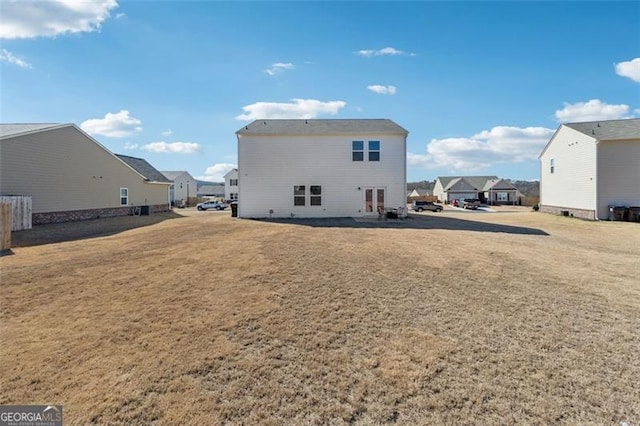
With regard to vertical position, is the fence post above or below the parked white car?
below

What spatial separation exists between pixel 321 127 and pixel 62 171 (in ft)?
54.1

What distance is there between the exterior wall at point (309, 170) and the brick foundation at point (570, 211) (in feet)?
42.9

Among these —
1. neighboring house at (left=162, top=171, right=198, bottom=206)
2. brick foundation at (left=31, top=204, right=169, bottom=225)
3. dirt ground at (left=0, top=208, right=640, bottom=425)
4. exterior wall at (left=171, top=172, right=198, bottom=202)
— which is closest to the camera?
dirt ground at (left=0, top=208, right=640, bottom=425)

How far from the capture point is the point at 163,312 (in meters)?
4.76

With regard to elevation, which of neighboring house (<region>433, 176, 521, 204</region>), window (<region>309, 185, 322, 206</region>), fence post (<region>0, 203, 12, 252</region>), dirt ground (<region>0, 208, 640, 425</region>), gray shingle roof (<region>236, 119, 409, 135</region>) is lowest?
dirt ground (<region>0, 208, 640, 425</region>)

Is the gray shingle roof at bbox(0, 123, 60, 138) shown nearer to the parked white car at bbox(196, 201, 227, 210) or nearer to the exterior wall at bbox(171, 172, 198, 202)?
the parked white car at bbox(196, 201, 227, 210)

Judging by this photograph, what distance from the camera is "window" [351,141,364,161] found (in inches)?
784

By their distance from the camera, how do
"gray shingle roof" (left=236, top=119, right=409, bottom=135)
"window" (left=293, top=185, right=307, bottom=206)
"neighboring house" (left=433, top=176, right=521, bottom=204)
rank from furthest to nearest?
1. "neighboring house" (left=433, top=176, right=521, bottom=204)
2. "window" (left=293, top=185, right=307, bottom=206)
3. "gray shingle roof" (left=236, top=119, right=409, bottom=135)

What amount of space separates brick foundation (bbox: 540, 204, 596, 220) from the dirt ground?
54.4 feet

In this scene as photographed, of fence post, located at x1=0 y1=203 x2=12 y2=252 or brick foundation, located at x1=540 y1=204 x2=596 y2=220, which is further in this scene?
brick foundation, located at x1=540 y1=204 x2=596 y2=220

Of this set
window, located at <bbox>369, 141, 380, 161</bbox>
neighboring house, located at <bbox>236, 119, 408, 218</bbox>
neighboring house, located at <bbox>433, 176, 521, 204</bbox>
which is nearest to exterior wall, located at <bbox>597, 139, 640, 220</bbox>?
neighboring house, located at <bbox>236, 119, 408, 218</bbox>

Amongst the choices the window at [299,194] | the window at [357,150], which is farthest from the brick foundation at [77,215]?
the window at [357,150]

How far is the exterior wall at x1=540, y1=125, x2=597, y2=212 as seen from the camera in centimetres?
2069

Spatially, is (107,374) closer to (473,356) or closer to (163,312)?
(163,312)
